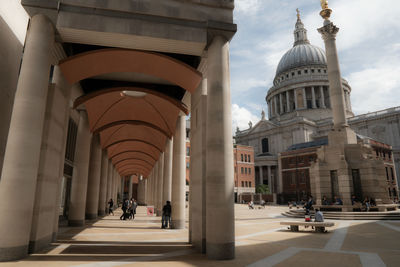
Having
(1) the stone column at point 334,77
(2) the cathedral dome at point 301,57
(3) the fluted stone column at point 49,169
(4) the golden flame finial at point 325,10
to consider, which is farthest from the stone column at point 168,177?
(2) the cathedral dome at point 301,57

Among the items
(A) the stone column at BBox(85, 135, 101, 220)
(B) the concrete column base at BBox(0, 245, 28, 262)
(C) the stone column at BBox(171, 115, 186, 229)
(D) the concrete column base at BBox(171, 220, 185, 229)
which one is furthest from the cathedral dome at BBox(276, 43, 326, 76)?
(B) the concrete column base at BBox(0, 245, 28, 262)

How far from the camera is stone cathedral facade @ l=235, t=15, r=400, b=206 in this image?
70000 mm

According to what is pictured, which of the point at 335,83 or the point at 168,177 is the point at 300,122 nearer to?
the point at 335,83

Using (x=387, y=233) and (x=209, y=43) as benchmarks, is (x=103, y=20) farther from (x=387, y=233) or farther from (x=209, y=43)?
(x=387, y=233)

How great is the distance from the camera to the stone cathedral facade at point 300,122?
70000mm

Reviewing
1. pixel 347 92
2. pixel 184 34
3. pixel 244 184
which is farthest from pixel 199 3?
pixel 347 92

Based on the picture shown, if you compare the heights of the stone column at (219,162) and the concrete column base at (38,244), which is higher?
the stone column at (219,162)

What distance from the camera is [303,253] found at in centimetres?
966

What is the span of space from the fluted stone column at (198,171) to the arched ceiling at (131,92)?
3.92ft

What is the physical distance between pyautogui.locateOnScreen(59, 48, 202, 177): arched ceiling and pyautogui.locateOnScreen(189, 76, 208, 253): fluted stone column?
1195 mm

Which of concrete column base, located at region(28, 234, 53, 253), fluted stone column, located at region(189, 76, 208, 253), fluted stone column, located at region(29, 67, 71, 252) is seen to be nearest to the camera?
concrete column base, located at region(28, 234, 53, 253)

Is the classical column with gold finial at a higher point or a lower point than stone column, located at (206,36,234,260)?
higher

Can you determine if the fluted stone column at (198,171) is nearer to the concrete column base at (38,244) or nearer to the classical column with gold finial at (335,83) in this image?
the concrete column base at (38,244)

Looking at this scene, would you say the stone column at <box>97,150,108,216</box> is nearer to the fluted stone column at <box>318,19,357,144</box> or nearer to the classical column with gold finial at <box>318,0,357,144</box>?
the fluted stone column at <box>318,19,357,144</box>
